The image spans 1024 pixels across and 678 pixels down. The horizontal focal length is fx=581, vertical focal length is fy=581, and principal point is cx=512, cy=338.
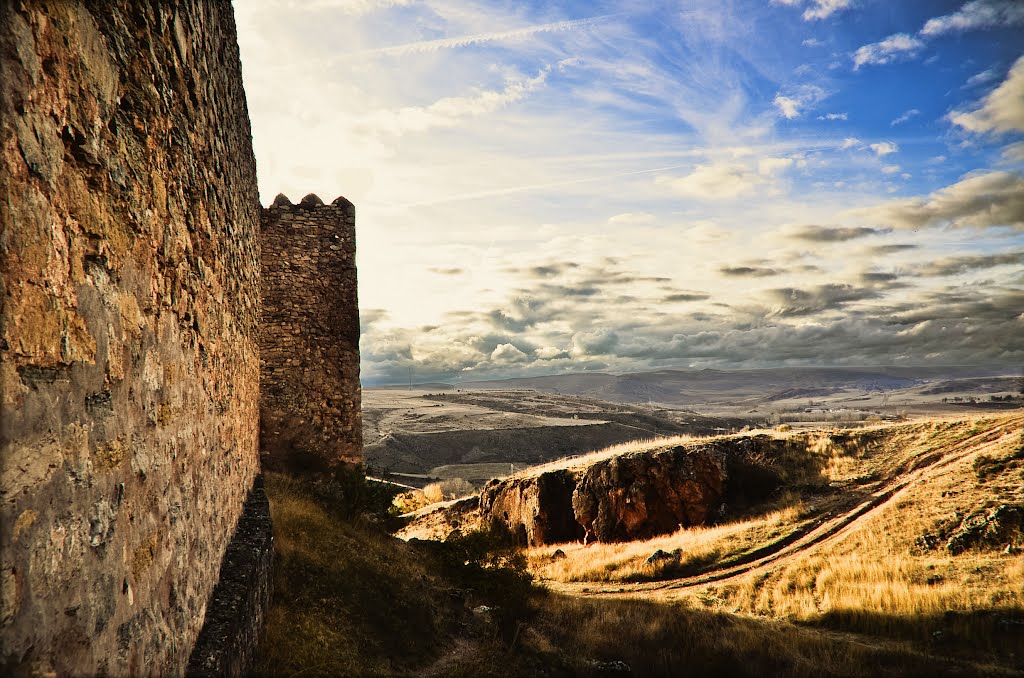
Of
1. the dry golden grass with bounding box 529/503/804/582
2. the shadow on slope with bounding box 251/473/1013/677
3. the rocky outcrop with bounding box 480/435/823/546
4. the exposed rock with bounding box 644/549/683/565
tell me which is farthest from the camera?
the rocky outcrop with bounding box 480/435/823/546

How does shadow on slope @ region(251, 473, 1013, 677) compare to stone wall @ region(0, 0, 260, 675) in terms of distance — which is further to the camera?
shadow on slope @ region(251, 473, 1013, 677)

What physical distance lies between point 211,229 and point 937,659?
37.8ft

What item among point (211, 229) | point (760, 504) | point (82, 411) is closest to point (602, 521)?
point (760, 504)

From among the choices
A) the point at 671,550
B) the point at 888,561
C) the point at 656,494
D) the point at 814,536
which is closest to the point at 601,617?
the point at 671,550

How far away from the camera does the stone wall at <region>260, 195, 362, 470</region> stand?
13.4m

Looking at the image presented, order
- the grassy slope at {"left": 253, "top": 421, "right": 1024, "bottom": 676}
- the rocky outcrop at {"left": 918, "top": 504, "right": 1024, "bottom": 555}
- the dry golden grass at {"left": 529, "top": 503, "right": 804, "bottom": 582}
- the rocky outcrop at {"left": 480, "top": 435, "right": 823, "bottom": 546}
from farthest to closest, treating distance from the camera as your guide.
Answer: the rocky outcrop at {"left": 480, "top": 435, "right": 823, "bottom": 546}, the dry golden grass at {"left": 529, "top": 503, "right": 804, "bottom": 582}, the rocky outcrop at {"left": 918, "top": 504, "right": 1024, "bottom": 555}, the grassy slope at {"left": 253, "top": 421, "right": 1024, "bottom": 676}

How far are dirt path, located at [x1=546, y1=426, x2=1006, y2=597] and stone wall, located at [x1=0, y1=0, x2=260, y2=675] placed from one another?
13.1 metres

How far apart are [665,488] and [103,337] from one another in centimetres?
2009

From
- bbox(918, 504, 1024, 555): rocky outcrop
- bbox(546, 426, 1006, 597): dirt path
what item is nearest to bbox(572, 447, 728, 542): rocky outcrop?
bbox(546, 426, 1006, 597): dirt path

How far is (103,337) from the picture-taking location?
86.2 inches

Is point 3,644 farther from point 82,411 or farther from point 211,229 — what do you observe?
point 211,229

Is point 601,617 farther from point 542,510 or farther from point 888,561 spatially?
point 542,510

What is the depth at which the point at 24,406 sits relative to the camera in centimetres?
158

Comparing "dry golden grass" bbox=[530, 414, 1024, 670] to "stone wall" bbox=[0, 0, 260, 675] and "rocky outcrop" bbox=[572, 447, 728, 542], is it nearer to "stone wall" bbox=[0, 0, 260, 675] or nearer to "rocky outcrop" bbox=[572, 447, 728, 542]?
"rocky outcrop" bbox=[572, 447, 728, 542]
